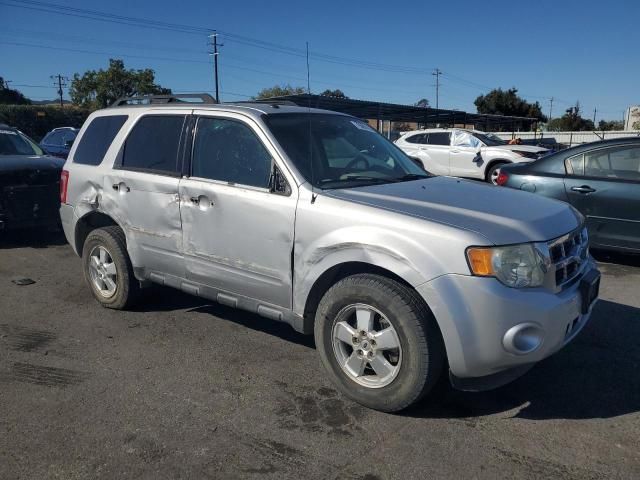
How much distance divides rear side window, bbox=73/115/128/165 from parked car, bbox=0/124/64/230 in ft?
9.06

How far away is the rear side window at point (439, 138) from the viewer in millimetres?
17500

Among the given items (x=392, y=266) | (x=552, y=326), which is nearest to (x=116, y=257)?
(x=392, y=266)

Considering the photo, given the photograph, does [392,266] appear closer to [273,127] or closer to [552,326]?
[552,326]

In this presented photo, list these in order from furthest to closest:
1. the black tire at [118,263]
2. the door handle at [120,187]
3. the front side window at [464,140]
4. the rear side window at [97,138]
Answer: the front side window at [464,140] → the rear side window at [97,138] → the black tire at [118,263] → the door handle at [120,187]

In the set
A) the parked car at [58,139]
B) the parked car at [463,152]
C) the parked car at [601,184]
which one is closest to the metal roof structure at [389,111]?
the parked car at [463,152]

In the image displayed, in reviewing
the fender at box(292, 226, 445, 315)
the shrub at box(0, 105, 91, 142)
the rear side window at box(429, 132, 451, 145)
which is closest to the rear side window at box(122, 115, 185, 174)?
the fender at box(292, 226, 445, 315)

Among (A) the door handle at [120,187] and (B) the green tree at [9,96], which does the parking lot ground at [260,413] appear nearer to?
(A) the door handle at [120,187]

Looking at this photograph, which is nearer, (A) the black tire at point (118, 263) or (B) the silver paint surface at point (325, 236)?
(B) the silver paint surface at point (325, 236)

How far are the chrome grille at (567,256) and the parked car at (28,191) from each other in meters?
7.04

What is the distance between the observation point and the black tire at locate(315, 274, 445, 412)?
10.2 feet

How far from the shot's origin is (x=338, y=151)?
14.3ft

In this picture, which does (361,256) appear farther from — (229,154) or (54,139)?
(54,139)

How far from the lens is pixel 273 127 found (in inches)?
159

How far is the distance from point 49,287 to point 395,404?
4410mm
